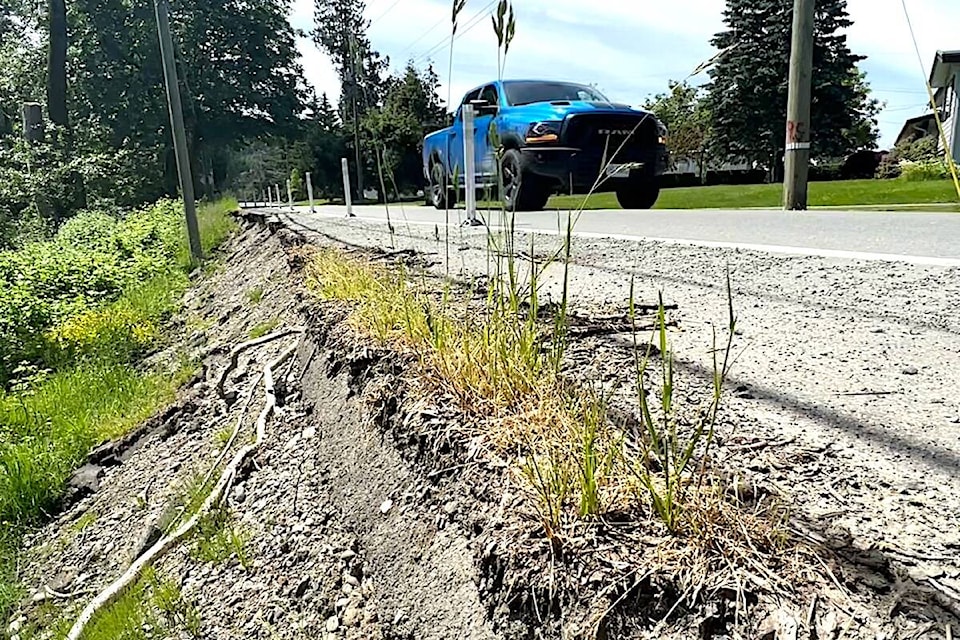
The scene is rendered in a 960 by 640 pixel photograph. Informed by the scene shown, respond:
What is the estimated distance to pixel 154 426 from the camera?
12.1 feet

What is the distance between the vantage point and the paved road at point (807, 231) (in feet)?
11.8

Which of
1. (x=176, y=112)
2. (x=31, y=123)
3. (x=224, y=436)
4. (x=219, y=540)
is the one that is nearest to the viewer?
(x=219, y=540)

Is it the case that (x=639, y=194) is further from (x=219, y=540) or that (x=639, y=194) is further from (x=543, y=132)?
(x=219, y=540)

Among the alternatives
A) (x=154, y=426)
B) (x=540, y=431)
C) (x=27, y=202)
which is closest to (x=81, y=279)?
(x=154, y=426)

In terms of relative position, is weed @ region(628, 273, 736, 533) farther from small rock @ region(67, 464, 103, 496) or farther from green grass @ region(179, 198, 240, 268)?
green grass @ region(179, 198, 240, 268)

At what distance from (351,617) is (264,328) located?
2.94m

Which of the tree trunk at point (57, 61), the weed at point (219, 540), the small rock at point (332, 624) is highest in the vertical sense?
the tree trunk at point (57, 61)

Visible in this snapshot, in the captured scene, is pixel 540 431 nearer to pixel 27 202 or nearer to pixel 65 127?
pixel 27 202

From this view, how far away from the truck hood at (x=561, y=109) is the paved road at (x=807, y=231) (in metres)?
1.31

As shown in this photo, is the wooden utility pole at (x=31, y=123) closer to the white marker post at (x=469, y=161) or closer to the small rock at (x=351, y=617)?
the white marker post at (x=469, y=161)

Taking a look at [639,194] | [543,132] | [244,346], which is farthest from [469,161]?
[244,346]

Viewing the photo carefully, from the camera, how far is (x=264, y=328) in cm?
412

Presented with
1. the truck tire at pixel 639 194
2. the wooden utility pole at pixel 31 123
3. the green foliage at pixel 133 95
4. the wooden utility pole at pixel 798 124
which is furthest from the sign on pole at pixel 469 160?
the wooden utility pole at pixel 31 123

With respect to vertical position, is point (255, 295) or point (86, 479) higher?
point (255, 295)
